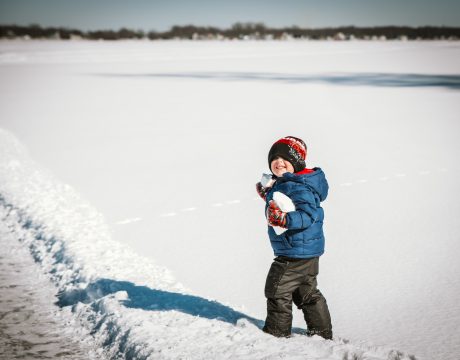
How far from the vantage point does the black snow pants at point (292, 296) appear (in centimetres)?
227

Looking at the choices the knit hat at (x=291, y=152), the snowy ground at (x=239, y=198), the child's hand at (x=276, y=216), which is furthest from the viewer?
the snowy ground at (x=239, y=198)

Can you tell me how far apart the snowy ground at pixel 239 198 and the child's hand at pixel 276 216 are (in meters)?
0.59

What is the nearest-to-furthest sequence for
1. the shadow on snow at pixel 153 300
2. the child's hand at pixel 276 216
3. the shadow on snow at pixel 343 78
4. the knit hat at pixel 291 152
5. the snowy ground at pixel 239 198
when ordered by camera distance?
1. the child's hand at pixel 276 216
2. the knit hat at pixel 291 152
3. the shadow on snow at pixel 153 300
4. the snowy ground at pixel 239 198
5. the shadow on snow at pixel 343 78

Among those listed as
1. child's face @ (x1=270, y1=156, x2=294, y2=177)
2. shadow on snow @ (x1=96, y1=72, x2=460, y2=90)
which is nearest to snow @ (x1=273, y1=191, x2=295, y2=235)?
child's face @ (x1=270, y1=156, x2=294, y2=177)

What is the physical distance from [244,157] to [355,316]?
15.3 feet

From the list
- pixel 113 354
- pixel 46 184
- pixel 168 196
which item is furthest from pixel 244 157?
pixel 113 354

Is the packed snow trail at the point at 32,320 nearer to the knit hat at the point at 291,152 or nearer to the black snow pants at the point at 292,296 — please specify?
the black snow pants at the point at 292,296

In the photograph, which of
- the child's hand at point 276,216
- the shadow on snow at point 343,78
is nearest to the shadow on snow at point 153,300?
the child's hand at point 276,216

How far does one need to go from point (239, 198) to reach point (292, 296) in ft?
9.33

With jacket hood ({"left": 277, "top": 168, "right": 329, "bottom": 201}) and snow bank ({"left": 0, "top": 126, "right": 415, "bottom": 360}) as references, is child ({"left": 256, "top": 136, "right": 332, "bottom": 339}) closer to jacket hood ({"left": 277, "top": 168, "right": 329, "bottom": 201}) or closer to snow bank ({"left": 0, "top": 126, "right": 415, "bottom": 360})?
jacket hood ({"left": 277, "top": 168, "right": 329, "bottom": 201})

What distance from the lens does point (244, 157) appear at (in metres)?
7.30

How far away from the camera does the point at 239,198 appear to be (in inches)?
207

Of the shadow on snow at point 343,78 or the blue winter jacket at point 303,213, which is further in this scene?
the shadow on snow at point 343,78

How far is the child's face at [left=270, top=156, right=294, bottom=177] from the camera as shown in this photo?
2.27 meters
